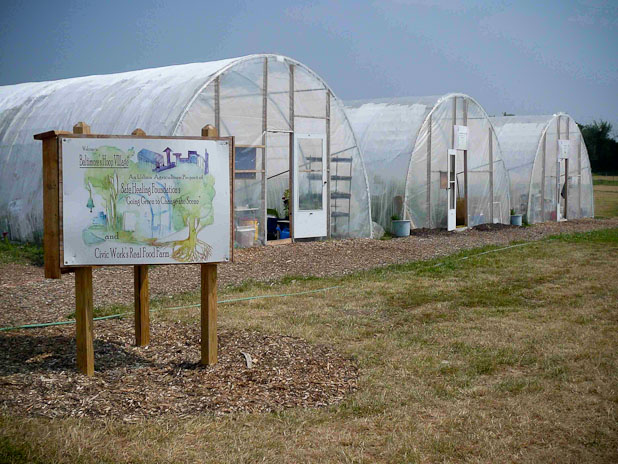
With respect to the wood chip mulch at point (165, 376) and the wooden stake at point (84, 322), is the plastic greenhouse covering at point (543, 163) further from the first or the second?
the wooden stake at point (84, 322)

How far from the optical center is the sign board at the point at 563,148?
25797 millimetres

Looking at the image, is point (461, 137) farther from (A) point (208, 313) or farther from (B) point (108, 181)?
(B) point (108, 181)

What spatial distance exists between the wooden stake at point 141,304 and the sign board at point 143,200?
2.29 feet

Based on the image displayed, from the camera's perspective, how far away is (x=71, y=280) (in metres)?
10.5

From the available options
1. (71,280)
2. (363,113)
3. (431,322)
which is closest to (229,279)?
(71,280)

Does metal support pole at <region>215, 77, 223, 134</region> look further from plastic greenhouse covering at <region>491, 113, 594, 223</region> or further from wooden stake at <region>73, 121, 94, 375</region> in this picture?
plastic greenhouse covering at <region>491, 113, 594, 223</region>

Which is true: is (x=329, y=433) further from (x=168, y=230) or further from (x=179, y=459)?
(x=168, y=230)

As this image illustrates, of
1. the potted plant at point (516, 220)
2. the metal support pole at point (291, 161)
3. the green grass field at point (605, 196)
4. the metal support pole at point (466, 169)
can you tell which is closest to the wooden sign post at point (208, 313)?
the metal support pole at point (291, 161)

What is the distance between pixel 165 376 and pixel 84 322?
0.76 meters

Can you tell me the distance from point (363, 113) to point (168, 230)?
52.7 ft

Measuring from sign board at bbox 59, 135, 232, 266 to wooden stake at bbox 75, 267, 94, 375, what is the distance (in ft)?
0.61

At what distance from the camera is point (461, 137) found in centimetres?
2109

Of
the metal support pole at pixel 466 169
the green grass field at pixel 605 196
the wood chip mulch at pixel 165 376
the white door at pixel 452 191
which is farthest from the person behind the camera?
the green grass field at pixel 605 196

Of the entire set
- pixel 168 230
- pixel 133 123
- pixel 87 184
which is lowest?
pixel 168 230
